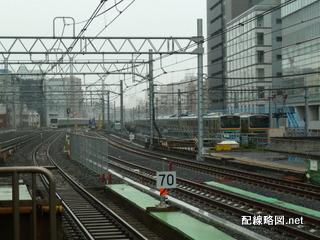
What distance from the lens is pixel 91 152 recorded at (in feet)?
70.5

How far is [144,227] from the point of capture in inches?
408

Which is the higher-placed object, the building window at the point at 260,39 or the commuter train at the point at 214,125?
the building window at the point at 260,39

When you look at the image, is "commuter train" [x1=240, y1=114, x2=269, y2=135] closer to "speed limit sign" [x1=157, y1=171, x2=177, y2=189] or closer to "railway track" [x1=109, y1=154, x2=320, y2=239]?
"railway track" [x1=109, y1=154, x2=320, y2=239]

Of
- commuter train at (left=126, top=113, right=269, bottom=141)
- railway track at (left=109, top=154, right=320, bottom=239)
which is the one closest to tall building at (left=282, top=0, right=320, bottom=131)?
commuter train at (left=126, top=113, right=269, bottom=141)

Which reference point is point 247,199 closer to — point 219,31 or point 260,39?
point 260,39

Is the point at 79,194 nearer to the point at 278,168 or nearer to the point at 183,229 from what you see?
the point at 183,229

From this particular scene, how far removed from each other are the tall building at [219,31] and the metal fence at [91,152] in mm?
36949

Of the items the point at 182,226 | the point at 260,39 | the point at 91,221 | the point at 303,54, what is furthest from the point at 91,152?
the point at 260,39

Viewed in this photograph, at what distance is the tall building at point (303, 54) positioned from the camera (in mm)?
45641

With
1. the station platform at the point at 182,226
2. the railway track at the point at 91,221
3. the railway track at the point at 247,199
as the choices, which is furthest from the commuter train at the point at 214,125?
the station platform at the point at 182,226

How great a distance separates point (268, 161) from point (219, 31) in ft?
167

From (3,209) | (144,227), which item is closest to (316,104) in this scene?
(144,227)

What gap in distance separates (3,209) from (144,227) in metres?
6.04

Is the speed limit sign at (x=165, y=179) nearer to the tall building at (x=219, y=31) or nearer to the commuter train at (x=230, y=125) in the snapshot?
the commuter train at (x=230, y=125)
